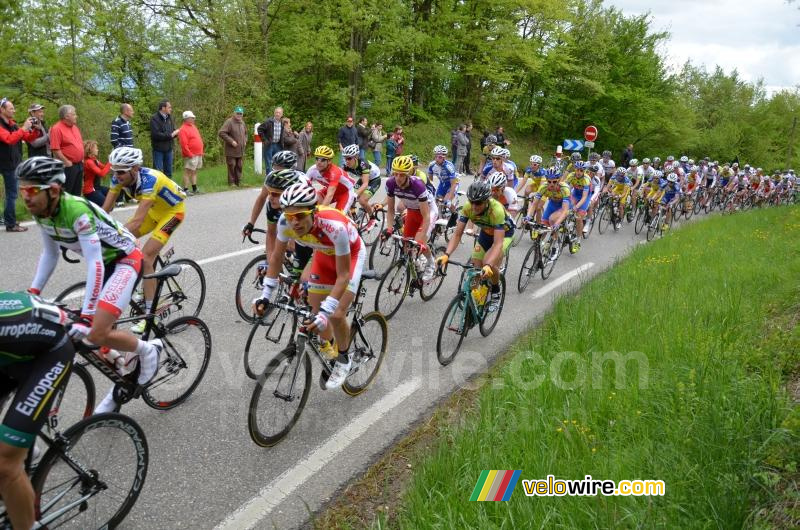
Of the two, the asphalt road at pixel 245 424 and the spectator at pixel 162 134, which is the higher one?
the spectator at pixel 162 134

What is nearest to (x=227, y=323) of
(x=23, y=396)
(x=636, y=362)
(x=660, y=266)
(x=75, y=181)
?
(x=23, y=396)

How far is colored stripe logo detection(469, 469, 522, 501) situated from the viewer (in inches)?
129

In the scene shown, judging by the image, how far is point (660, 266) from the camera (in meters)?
9.32

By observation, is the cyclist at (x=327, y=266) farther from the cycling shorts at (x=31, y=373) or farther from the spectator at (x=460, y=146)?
the spectator at (x=460, y=146)

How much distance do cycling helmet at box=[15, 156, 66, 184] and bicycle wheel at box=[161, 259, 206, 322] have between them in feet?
7.93

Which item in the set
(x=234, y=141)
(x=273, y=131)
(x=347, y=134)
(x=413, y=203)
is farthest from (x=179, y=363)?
(x=347, y=134)

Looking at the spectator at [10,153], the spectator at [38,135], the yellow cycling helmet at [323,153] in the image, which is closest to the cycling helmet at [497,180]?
the yellow cycling helmet at [323,153]

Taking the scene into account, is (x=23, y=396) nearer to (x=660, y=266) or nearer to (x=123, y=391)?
(x=123, y=391)

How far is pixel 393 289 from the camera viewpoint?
716cm

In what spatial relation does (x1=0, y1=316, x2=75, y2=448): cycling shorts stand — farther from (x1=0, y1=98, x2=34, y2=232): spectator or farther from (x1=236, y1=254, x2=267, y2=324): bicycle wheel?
(x1=0, y1=98, x2=34, y2=232): spectator

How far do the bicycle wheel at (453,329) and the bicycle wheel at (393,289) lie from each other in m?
1.07

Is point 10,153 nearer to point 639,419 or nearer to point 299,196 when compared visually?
point 299,196

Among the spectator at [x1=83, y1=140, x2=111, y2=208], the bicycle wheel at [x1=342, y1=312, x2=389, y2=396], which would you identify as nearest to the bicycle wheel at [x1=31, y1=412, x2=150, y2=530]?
the bicycle wheel at [x1=342, y1=312, x2=389, y2=396]

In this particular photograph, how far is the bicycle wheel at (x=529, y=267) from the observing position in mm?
9086
